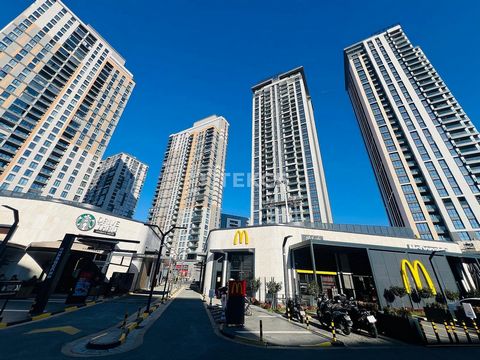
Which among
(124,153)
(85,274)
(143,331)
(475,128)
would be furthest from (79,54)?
(475,128)

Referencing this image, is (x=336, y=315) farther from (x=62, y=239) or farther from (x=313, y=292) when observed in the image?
(x=62, y=239)

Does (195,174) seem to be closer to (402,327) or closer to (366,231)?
(366,231)

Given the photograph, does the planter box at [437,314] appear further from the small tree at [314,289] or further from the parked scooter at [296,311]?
the parked scooter at [296,311]

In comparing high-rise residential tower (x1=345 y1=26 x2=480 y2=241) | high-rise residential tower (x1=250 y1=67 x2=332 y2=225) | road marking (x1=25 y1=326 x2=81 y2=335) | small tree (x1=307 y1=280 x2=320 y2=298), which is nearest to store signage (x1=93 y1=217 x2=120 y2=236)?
road marking (x1=25 y1=326 x2=81 y2=335)

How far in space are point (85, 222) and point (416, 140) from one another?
288ft

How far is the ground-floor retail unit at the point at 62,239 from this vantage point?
70.6 ft

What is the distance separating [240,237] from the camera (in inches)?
1137

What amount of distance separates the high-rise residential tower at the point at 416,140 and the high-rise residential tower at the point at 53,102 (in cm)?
10489

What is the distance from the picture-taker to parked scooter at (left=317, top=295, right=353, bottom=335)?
11.4 m

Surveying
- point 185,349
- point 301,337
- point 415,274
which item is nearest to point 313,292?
point 415,274

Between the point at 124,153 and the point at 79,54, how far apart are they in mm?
56178

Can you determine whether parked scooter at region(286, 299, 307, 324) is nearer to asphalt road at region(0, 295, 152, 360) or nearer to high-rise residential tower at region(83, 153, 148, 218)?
asphalt road at region(0, 295, 152, 360)

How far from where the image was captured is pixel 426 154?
6019 cm

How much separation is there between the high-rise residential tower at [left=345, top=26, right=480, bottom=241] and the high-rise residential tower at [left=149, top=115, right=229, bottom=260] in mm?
65582
